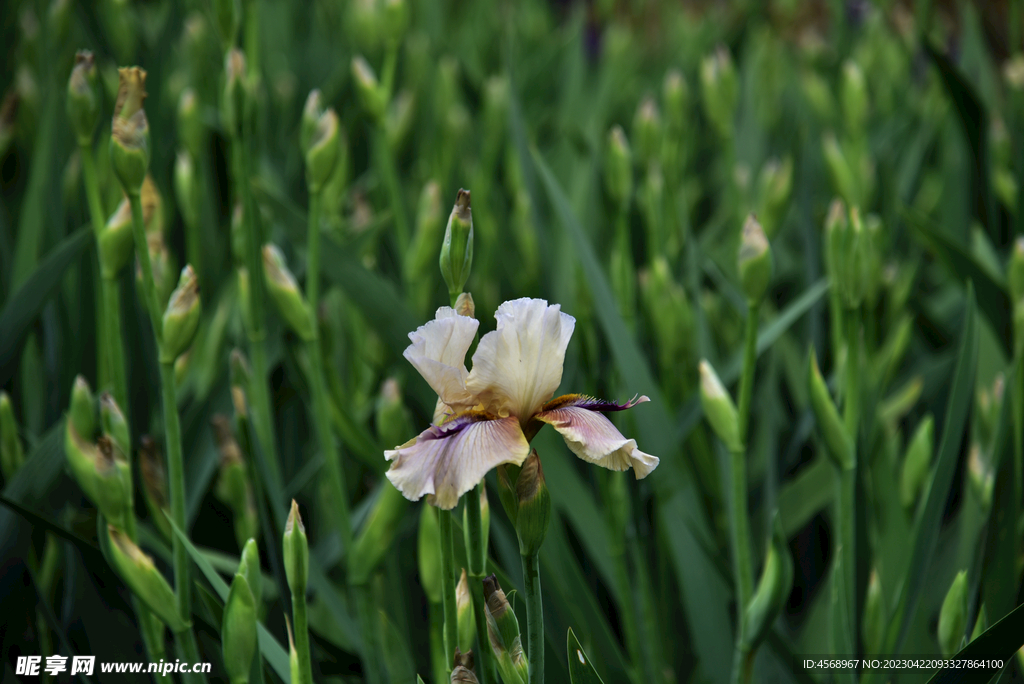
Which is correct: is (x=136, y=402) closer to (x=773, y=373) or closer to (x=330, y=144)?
(x=330, y=144)

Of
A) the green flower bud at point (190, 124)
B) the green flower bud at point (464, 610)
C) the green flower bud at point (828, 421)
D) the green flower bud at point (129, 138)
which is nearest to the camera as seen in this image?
the green flower bud at point (464, 610)

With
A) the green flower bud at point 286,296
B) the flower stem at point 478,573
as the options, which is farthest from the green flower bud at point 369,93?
the flower stem at point 478,573

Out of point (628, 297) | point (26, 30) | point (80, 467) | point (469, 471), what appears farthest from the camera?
point (26, 30)

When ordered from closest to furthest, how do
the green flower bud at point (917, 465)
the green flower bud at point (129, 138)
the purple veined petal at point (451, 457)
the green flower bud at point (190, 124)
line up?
the purple veined petal at point (451, 457) < the green flower bud at point (129, 138) < the green flower bud at point (917, 465) < the green flower bud at point (190, 124)

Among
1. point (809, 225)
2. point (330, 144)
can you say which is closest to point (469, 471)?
point (330, 144)

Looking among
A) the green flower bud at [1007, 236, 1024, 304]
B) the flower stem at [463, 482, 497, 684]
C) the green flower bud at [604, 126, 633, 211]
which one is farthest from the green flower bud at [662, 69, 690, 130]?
the flower stem at [463, 482, 497, 684]

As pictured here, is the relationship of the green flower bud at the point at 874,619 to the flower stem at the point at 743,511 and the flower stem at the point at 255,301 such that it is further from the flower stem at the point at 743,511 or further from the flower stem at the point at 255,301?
the flower stem at the point at 255,301
